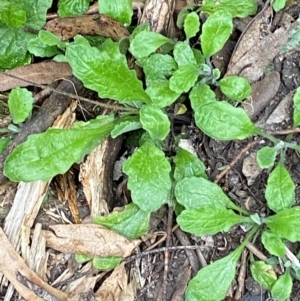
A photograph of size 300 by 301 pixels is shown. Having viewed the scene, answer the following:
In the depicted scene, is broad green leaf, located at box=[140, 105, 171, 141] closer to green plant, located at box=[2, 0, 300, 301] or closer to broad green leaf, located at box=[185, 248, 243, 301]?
green plant, located at box=[2, 0, 300, 301]

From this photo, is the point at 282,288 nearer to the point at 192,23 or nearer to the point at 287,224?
the point at 287,224

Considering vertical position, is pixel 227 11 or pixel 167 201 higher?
pixel 227 11

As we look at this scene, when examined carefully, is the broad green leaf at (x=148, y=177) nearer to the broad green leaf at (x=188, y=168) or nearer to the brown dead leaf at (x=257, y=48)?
the broad green leaf at (x=188, y=168)

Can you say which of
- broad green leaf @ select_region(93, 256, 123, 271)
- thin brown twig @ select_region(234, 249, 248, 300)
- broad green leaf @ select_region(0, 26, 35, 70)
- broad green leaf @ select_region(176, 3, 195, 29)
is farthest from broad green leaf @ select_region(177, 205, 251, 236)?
broad green leaf @ select_region(0, 26, 35, 70)

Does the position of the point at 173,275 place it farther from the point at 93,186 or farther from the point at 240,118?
the point at 240,118

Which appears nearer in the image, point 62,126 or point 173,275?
point 173,275

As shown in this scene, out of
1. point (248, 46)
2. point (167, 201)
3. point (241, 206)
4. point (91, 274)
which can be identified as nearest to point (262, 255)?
point (241, 206)

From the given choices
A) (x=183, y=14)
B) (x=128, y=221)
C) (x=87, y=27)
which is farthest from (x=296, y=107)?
(x=87, y=27)

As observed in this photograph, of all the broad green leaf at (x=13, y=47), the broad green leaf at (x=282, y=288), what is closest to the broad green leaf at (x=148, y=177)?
the broad green leaf at (x=282, y=288)
